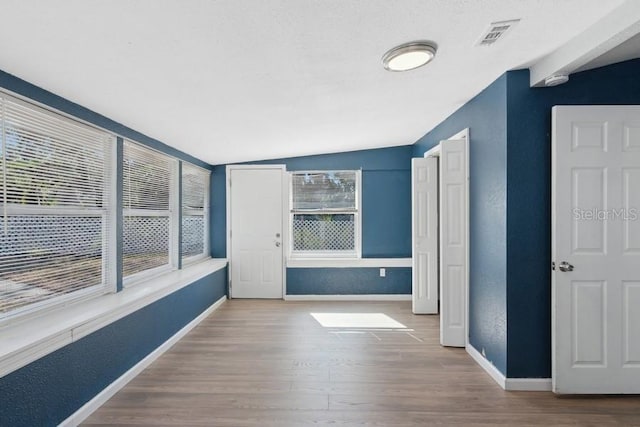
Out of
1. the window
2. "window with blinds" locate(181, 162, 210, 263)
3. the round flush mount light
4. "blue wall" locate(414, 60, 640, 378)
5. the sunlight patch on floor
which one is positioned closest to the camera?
the round flush mount light

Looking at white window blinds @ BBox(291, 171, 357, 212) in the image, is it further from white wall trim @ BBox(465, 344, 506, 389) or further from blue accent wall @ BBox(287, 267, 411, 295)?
white wall trim @ BBox(465, 344, 506, 389)

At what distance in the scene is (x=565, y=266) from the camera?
2203 mm

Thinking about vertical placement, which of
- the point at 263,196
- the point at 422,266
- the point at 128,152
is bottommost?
the point at 422,266

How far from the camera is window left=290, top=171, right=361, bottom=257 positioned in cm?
486

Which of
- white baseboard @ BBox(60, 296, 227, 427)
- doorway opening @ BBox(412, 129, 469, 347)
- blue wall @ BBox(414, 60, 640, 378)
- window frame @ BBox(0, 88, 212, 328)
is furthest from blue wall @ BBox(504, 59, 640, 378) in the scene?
window frame @ BBox(0, 88, 212, 328)

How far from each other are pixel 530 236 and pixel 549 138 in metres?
0.72

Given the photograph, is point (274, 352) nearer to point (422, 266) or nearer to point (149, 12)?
point (422, 266)

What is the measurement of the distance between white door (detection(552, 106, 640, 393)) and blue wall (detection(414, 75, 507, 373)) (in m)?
0.32

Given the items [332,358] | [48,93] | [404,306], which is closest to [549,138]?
[332,358]

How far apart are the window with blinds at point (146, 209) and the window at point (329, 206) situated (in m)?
1.82

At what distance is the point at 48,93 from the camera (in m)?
1.99

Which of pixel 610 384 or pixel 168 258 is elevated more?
pixel 168 258

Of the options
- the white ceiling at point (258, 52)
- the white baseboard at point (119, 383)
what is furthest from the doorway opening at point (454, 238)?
the white baseboard at point (119, 383)

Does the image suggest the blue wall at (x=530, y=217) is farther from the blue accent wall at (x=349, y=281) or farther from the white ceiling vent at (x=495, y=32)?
the blue accent wall at (x=349, y=281)
